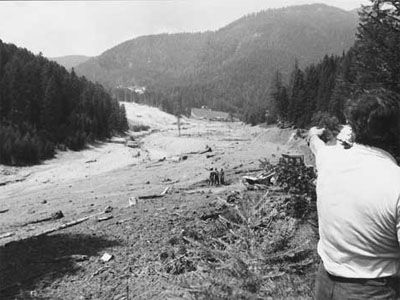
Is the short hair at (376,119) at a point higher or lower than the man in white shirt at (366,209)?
higher

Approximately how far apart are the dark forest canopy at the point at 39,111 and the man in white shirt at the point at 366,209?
48.4 m

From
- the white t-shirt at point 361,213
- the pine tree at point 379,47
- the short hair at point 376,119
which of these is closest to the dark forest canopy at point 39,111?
the pine tree at point 379,47

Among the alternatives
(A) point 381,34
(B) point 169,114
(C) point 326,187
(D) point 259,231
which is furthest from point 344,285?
(B) point 169,114

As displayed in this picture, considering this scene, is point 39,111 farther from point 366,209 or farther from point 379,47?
point 366,209

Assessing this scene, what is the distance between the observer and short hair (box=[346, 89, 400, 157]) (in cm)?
294

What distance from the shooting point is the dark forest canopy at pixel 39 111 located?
51.3m

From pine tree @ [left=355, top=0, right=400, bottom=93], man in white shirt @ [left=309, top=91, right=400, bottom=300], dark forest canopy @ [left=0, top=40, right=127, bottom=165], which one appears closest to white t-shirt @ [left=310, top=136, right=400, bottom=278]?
man in white shirt @ [left=309, top=91, right=400, bottom=300]

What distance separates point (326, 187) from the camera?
10.5ft

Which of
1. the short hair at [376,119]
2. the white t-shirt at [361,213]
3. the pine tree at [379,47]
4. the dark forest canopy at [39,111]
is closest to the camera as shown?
the white t-shirt at [361,213]

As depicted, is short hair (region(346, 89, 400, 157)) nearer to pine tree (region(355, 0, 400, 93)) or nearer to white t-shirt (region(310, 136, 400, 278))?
white t-shirt (region(310, 136, 400, 278))

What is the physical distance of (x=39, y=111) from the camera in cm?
6309

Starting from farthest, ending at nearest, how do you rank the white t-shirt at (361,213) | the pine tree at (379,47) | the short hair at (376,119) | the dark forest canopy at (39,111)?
the dark forest canopy at (39,111), the pine tree at (379,47), the short hair at (376,119), the white t-shirt at (361,213)

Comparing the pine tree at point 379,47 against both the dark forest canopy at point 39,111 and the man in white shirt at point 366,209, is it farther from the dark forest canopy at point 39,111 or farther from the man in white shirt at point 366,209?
the dark forest canopy at point 39,111

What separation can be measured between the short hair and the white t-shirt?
7cm
